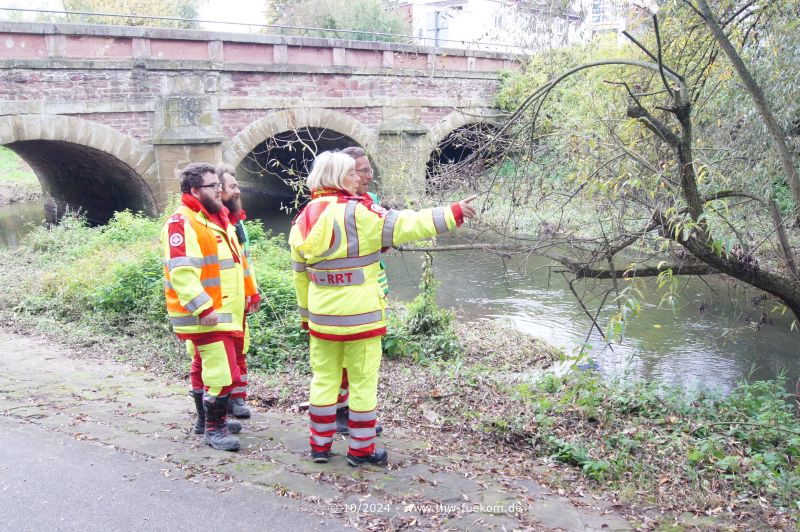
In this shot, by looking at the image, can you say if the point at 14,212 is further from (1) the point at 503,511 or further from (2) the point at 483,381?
(1) the point at 503,511

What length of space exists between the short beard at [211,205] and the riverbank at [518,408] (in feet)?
5.49

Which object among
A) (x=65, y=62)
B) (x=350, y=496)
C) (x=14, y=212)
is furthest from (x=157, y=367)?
(x=14, y=212)

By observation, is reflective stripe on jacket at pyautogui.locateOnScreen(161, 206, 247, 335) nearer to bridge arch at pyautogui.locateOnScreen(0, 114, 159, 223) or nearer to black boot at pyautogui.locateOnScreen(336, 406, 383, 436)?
black boot at pyautogui.locateOnScreen(336, 406, 383, 436)

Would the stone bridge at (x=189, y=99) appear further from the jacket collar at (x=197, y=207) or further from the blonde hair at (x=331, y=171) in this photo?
the blonde hair at (x=331, y=171)

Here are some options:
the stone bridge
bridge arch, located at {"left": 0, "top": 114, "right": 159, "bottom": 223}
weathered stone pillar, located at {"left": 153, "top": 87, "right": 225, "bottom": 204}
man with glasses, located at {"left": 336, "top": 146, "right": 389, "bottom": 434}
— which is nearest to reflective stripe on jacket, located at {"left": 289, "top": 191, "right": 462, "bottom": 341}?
man with glasses, located at {"left": 336, "top": 146, "right": 389, "bottom": 434}

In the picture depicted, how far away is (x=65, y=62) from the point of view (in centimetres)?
1341

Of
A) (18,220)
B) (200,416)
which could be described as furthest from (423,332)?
(18,220)

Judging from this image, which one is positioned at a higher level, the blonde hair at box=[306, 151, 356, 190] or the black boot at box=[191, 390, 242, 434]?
the blonde hair at box=[306, 151, 356, 190]

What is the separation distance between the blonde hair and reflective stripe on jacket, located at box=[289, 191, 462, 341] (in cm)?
6

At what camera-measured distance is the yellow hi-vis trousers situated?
4.03 metres

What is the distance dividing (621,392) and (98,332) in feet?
16.7

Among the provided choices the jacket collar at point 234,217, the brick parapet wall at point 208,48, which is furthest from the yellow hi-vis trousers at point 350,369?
the brick parapet wall at point 208,48

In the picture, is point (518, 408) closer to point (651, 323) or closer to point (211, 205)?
point (211, 205)

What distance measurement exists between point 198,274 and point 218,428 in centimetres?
93
